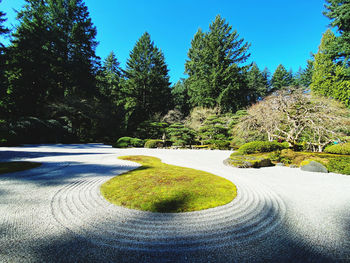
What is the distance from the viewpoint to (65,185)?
354 cm

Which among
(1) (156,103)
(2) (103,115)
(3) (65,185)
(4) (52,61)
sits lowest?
(3) (65,185)

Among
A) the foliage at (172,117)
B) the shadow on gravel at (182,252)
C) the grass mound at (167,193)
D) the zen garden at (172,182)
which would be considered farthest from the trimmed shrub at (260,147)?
the foliage at (172,117)

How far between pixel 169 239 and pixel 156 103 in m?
24.5

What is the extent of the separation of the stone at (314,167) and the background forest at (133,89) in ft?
8.72

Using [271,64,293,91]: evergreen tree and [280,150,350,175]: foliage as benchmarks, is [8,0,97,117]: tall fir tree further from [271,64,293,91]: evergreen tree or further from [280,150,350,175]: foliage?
[271,64,293,91]: evergreen tree

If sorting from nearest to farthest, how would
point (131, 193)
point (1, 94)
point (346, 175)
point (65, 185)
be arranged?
point (131, 193) → point (65, 185) → point (346, 175) → point (1, 94)

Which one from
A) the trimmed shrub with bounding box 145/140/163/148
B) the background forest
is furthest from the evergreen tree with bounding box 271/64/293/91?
the trimmed shrub with bounding box 145/140/163/148

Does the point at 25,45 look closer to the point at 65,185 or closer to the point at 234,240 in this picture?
the point at 65,185

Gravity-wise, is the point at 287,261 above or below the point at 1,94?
below

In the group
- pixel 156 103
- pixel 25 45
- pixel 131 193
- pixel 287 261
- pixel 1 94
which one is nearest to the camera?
pixel 287 261

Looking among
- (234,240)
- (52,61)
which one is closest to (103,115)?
(52,61)

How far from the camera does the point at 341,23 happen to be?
14344 millimetres

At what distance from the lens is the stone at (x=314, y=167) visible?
5.65 meters

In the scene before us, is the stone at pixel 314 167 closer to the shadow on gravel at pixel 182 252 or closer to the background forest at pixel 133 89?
the background forest at pixel 133 89
